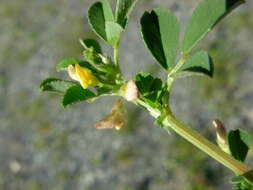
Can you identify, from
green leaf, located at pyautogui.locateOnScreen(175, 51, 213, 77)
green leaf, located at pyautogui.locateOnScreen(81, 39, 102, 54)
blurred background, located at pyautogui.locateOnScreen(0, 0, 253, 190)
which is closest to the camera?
green leaf, located at pyautogui.locateOnScreen(175, 51, 213, 77)

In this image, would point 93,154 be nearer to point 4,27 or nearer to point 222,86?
point 222,86

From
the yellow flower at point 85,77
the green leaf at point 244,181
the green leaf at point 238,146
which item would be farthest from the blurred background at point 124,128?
the yellow flower at point 85,77

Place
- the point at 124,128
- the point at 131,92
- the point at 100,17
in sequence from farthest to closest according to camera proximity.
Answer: the point at 124,128, the point at 100,17, the point at 131,92

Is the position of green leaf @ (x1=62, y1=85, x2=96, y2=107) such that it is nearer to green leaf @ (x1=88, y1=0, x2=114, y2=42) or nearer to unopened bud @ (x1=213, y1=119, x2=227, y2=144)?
green leaf @ (x1=88, y1=0, x2=114, y2=42)

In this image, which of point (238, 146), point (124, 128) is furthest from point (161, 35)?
point (124, 128)

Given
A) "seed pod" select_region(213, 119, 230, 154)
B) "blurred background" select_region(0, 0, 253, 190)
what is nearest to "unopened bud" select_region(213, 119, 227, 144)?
"seed pod" select_region(213, 119, 230, 154)

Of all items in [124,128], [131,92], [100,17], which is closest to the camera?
[131,92]

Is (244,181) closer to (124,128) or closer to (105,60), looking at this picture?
(105,60)
